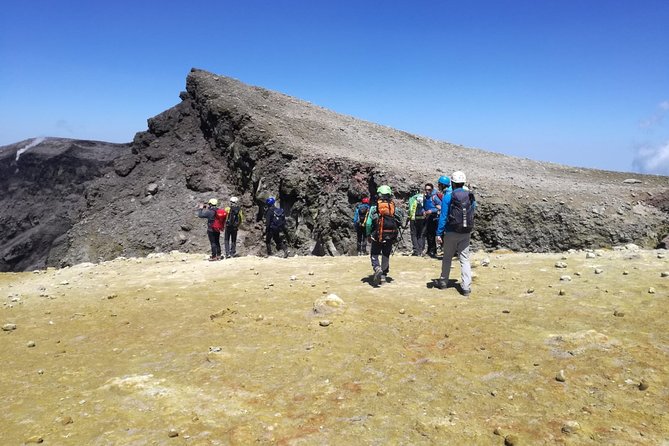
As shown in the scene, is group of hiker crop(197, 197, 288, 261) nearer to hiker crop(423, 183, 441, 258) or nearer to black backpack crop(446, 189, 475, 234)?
hiker crop(423, 183, 441, 258)

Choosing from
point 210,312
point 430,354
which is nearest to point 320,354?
point 430,354

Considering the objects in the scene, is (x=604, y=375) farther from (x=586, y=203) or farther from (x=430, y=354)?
(x=586, y=203)

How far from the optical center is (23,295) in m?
12.8

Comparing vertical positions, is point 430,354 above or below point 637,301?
below

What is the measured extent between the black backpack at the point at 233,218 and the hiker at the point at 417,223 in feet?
24.9

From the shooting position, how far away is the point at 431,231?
53.2 feet

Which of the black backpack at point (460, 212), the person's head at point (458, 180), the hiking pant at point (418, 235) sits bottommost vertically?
the hiking pant at point (418, 235)

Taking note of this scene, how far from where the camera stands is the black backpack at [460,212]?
10.2m

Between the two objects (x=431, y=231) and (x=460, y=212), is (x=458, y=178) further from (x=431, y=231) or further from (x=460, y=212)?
(x=431, y=231)

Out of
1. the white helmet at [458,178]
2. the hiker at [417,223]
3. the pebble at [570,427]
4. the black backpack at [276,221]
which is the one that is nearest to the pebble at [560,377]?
the pebble at [570,427]

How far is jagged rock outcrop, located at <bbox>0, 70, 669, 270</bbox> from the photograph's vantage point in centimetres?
1992

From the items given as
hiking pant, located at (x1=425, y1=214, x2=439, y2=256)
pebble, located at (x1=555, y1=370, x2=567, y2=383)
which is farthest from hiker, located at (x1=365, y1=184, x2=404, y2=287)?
pebble, located at (x1=555, y1=370, x2=567, y2=383)

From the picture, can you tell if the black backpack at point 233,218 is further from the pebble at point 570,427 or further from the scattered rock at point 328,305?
the pebble at point 570,427

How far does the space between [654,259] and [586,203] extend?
875 centimetres
